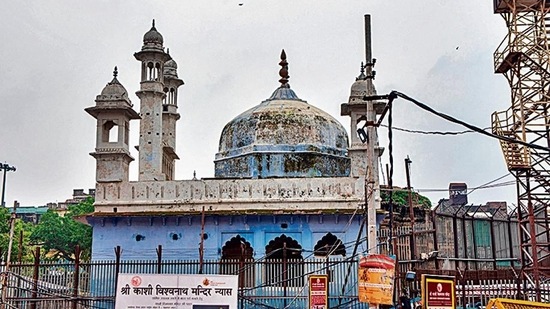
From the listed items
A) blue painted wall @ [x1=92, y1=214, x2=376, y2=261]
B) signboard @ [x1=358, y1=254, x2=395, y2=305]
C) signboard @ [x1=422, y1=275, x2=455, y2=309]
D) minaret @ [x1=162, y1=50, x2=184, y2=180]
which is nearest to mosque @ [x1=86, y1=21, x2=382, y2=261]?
blue painted wall @ [x1=92, y1=214, x2=376, y2=261]

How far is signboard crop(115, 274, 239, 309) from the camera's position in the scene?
1230 cm

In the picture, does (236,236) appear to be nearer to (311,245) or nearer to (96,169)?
(311,245)

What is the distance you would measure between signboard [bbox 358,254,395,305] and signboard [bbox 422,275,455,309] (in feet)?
1.99

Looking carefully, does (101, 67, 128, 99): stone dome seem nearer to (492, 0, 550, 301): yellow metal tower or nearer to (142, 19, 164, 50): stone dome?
(142, 19, 164, 50): stone dome

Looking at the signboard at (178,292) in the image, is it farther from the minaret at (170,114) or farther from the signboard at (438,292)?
the minaret at (170,114)

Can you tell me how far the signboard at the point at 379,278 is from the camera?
977 centimetres

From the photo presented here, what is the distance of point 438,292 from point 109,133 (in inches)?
531

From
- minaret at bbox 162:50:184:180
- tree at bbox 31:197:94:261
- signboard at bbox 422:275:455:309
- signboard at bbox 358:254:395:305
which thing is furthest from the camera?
tree at bbox 31:197:94:261

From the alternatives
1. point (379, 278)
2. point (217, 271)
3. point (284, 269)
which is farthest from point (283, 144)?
point (379, 278)

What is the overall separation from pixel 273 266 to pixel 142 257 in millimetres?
4048

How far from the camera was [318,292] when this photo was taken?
12820 millimetres

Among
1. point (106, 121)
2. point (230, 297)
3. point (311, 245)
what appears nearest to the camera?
point (230, 297)

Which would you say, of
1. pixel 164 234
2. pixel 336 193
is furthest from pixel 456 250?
pixel 164 234

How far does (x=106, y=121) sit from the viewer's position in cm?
1995
